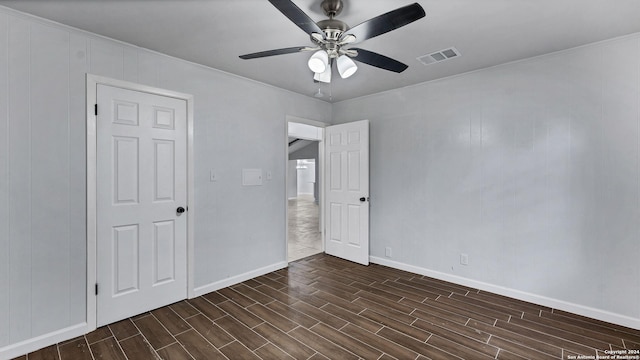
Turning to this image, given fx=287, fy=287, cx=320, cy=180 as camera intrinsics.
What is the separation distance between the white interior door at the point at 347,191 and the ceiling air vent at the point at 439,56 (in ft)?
4.18

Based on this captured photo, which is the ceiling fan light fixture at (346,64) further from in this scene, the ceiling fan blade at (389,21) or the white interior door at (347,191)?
the white interior door at (347,191)

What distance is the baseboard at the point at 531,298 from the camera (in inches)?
100

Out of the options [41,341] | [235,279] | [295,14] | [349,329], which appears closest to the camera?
→ [295,14]

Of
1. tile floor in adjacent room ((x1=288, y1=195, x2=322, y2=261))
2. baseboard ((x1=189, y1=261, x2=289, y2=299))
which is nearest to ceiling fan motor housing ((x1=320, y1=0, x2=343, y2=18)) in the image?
A: baseboard ((x1=189, y1=261, x2=289, y2=299))

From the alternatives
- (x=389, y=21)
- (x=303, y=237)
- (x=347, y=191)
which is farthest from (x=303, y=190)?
(x=389, y=21)

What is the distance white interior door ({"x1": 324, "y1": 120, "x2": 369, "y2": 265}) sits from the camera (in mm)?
4215

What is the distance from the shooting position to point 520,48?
273 centimetres

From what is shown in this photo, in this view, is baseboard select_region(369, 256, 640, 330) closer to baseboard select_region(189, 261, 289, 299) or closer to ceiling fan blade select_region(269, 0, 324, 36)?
baseboard select_region(189, 261, 289, 299)

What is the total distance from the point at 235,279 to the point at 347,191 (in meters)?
2.00

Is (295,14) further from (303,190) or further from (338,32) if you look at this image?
(303,190)

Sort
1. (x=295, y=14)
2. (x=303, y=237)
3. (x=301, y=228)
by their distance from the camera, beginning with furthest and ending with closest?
(x=301, y=228) → (x=303, y=237) → (x=295, y=14)

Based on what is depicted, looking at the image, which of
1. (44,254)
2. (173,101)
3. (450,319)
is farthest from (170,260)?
(450,319)

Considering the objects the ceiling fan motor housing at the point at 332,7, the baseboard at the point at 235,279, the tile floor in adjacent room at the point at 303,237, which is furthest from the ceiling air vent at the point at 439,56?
the tile floor in adjacent room at the point at 303,237

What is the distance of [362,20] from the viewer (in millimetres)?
2211
